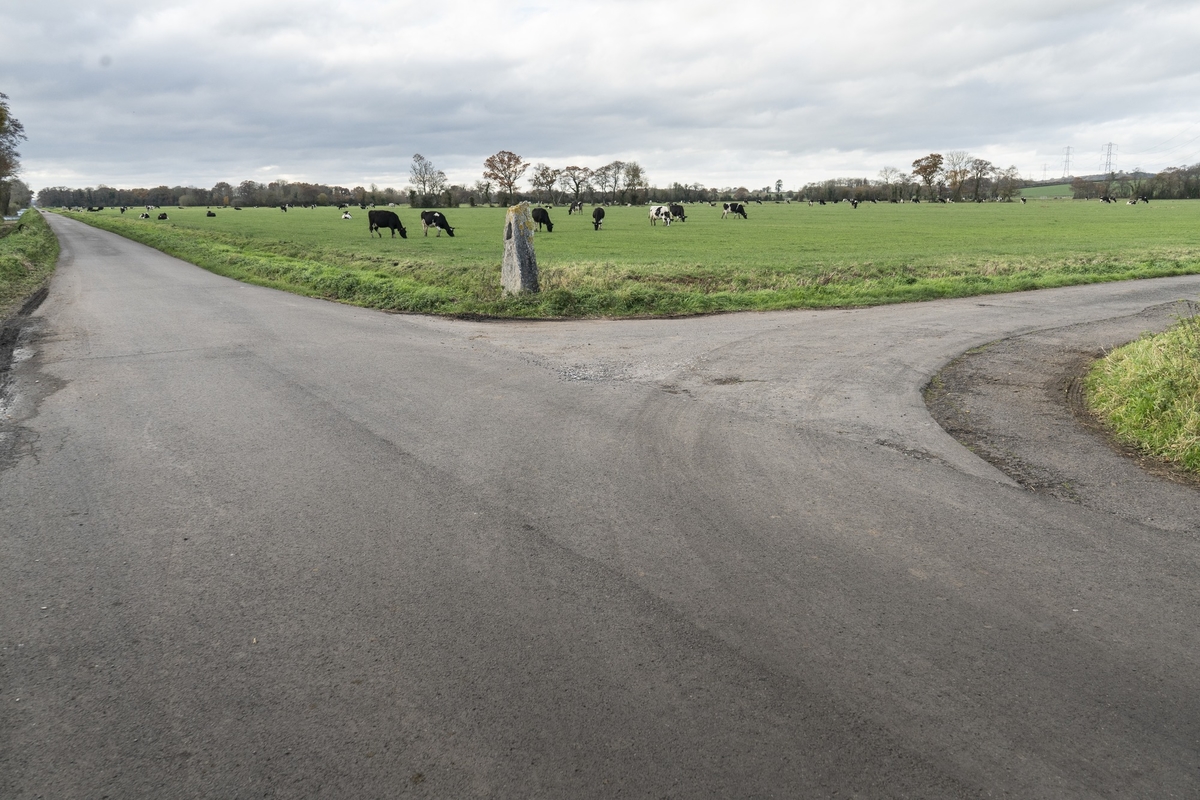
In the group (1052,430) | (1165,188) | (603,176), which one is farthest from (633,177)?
(1052,430)

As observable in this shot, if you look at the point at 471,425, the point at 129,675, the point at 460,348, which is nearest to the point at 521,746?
the point at 129,675

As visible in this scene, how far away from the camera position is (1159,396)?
7.16 meters

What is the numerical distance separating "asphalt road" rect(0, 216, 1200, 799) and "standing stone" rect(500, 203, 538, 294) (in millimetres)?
8600

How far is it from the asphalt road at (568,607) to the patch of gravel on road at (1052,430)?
16 centimetres

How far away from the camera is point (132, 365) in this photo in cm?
1002

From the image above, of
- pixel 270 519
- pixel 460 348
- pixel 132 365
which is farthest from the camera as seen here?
pixel 460 348

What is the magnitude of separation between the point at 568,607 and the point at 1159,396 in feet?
21.9

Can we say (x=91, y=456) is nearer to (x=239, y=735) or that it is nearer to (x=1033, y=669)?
(x=239, y=735)

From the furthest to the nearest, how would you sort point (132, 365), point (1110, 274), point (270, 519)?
1. point (1110, 274)
2. point (132, 365)
3. point (270, 519)

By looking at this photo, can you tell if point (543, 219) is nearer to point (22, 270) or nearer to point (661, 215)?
point (661, 215)

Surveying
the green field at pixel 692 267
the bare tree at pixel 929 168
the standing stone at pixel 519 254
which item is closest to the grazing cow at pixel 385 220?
the green field at pixel 692 267

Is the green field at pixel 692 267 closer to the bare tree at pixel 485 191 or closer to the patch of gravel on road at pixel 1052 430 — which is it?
the patch of gravel on road at pixel 1052 430

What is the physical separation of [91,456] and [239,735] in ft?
15.1

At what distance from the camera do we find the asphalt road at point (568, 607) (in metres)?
2.94
